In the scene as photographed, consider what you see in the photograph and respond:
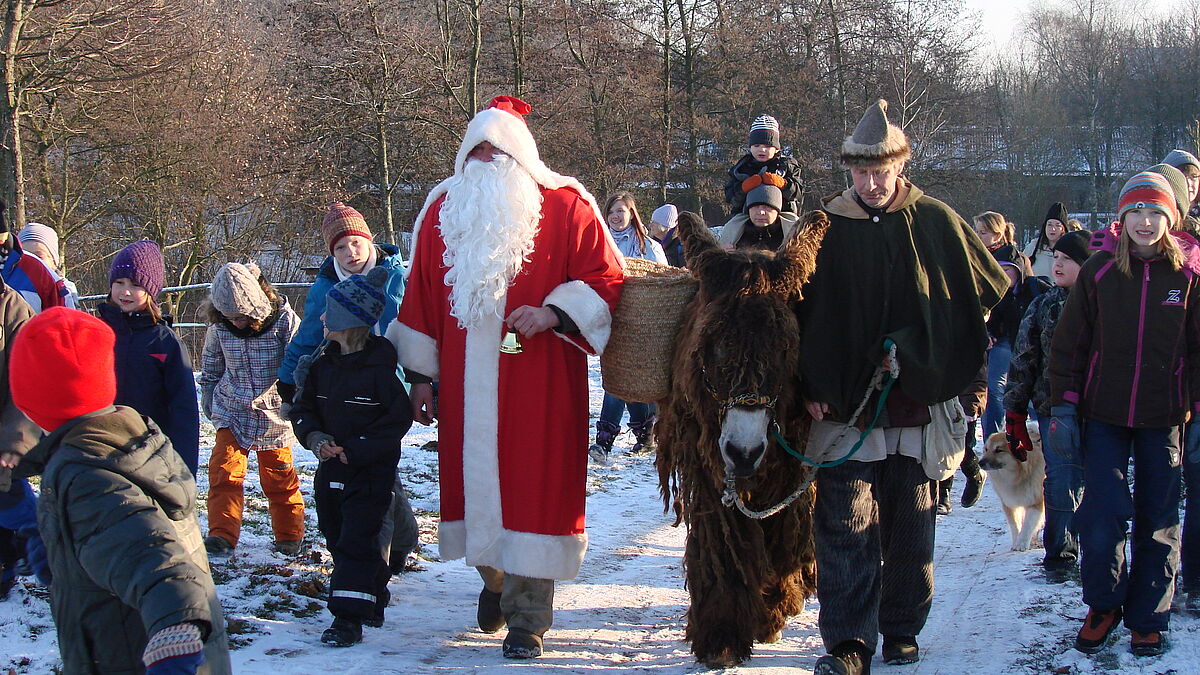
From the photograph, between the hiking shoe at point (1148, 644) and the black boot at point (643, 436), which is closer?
the hiking shoe at point (1148, 644)

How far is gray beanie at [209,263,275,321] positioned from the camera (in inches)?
217

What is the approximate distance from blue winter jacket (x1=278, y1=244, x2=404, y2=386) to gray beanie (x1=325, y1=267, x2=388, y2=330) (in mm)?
93

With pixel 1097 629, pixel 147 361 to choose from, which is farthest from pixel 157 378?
pixel 1097 629

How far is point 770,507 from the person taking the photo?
4355mm

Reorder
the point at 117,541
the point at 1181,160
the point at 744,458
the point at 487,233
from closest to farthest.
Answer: the point at 117,541
the point at 744,458
the point at 487,233
the point at 1181,160

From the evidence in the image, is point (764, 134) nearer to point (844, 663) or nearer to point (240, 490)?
point (844, 663)

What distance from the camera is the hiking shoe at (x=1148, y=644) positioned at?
4055 millimetres

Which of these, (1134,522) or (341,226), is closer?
(1134,522)

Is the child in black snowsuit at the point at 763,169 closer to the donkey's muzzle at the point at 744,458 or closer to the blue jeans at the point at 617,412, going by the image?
the donkey's muzzle at the point at 744,458

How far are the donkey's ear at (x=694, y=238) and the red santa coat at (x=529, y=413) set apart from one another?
405 millimetres

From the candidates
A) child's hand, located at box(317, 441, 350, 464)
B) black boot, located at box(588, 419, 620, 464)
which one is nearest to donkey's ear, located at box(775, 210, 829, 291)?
child's hand, located at box(317, 441, 350, 464)

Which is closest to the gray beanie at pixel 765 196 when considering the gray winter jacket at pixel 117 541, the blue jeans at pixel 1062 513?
the blue jeans at pixel 1062 513

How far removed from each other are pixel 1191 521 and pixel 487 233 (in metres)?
3.32

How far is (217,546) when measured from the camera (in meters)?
5.41
